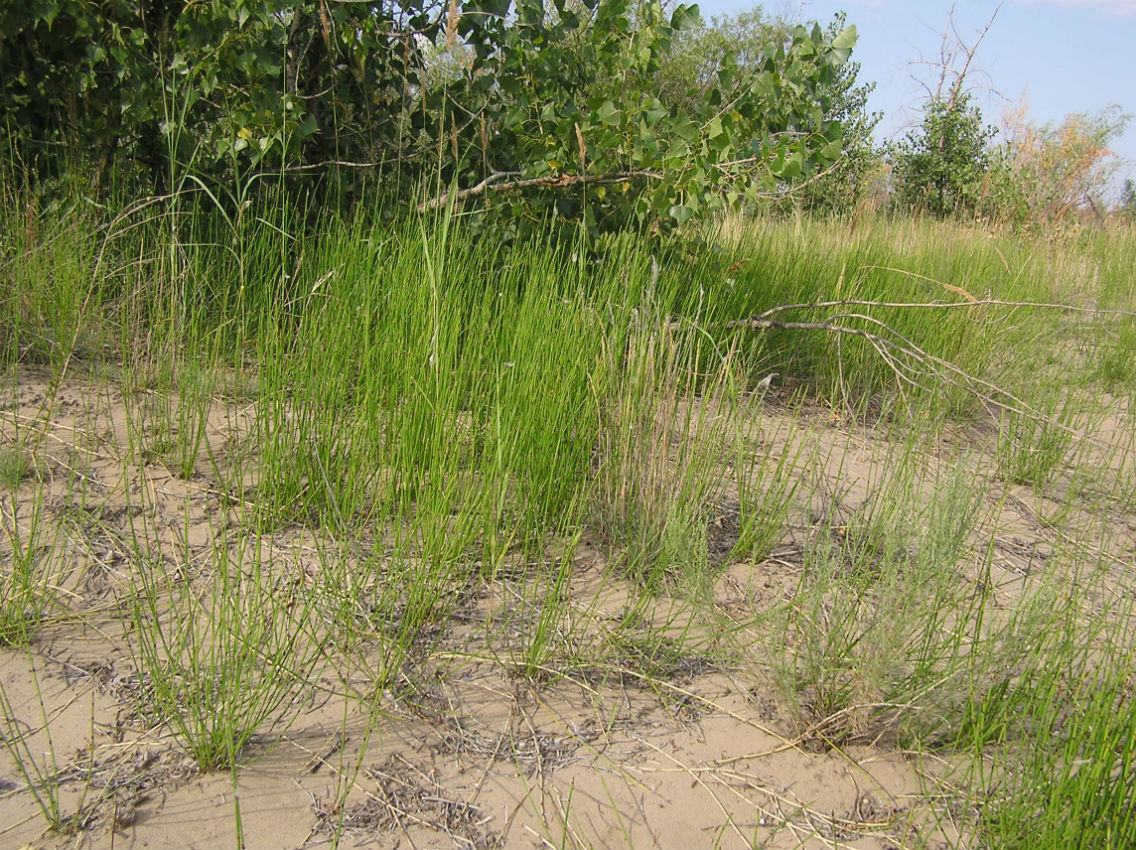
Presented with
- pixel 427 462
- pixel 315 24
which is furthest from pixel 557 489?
pixel 315 24

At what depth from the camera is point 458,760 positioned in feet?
6.11

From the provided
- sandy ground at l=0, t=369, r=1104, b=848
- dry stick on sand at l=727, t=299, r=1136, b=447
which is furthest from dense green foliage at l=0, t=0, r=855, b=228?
sandy ground at l=0, t=369, r=1104, b=848

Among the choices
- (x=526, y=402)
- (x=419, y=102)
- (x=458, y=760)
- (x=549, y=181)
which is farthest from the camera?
(x=419, y=102)

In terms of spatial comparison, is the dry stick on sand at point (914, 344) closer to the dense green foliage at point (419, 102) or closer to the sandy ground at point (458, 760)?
the dense green foliage at point (419, 102)

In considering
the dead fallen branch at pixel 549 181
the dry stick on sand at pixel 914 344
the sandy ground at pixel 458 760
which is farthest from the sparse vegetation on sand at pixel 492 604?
the dead fallen branch at pixel 549 181

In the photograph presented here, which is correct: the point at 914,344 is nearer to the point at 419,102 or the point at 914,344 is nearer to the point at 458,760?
the point at 419,102

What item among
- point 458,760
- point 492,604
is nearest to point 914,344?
point 492,604

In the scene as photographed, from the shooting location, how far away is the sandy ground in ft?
5.52

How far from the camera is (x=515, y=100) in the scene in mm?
4031

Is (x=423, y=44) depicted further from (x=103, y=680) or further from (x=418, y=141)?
(x=103, y=680)

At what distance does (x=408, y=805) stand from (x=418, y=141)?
3024 millimetres

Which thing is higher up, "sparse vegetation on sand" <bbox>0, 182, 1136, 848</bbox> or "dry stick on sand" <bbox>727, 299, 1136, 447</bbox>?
"dry stick on sand" <bbox>727, 299, 1136, 447</bbox>

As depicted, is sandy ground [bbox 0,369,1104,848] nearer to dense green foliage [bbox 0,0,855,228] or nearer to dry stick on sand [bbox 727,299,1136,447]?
dry stick on sand [bbox 727,299,1136,447]

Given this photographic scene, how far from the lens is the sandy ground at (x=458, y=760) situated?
1.68 metres
